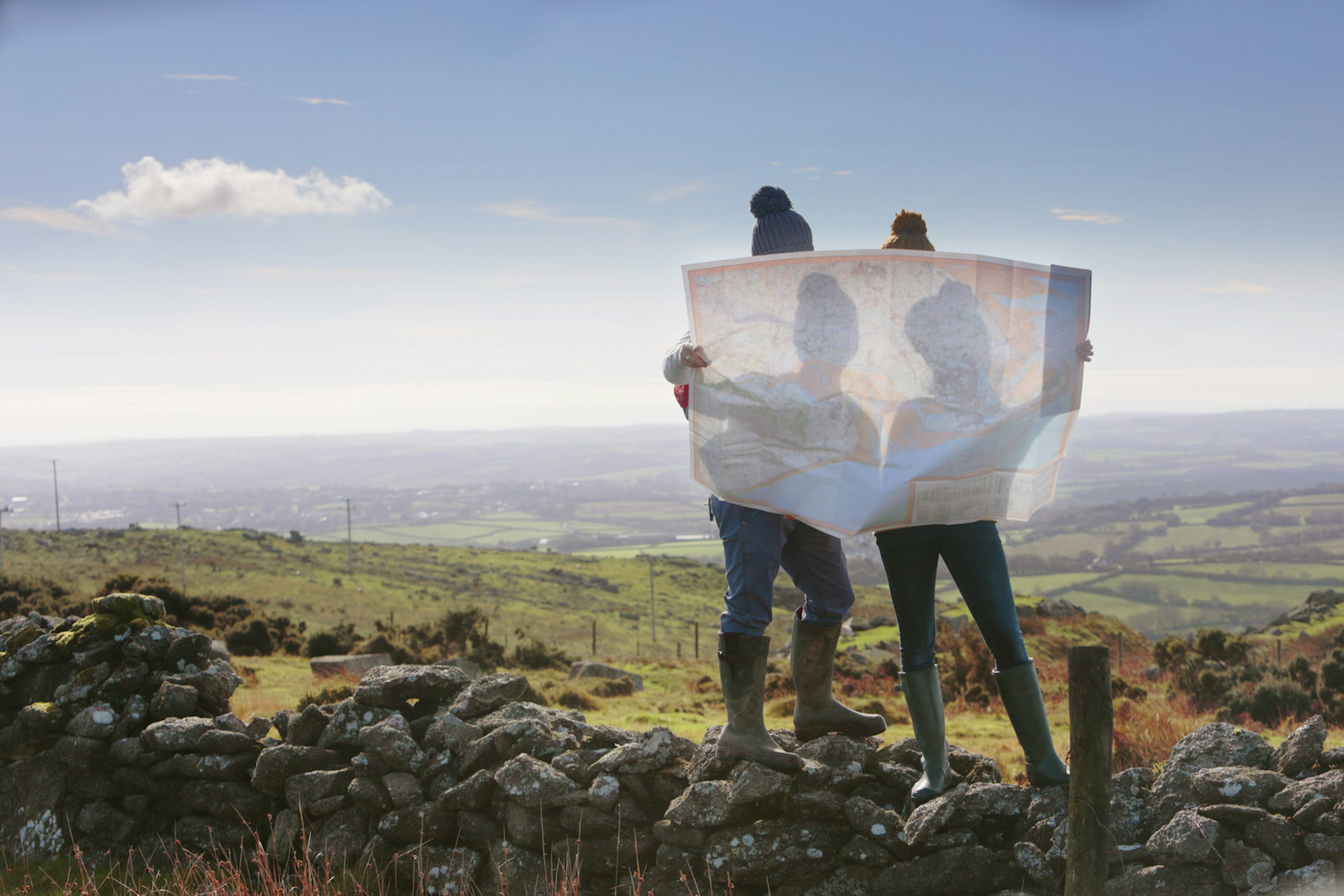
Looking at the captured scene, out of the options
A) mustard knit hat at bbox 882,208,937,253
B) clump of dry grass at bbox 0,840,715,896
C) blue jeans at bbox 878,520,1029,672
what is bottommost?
clump of dry grass at bbox 0,840,715,896

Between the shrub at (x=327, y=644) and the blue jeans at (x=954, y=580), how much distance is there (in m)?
14.9

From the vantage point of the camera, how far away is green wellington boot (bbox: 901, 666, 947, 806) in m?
3.98

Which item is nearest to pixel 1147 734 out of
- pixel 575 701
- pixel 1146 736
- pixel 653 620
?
pixel 1146 736

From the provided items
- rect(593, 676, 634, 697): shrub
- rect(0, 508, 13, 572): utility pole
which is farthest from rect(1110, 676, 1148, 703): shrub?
rect(0, 508, 13, 572): utility pole

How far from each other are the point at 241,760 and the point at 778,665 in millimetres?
11290

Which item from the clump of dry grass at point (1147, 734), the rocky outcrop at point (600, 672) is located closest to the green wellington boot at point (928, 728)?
the clump of dry grass at point (1147, 734)

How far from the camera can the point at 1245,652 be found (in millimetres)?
16172

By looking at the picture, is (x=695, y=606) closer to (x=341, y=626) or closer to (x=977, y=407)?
(x=341, y=626)

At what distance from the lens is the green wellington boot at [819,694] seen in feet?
15.0

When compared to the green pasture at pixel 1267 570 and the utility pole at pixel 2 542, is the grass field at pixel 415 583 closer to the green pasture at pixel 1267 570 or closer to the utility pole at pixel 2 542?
the utility pole at pixel 2 542

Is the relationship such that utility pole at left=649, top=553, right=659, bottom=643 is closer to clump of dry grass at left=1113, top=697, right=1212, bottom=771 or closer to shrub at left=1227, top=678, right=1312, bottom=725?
shrub at left=1227, top=678, right=1312, bottom=725

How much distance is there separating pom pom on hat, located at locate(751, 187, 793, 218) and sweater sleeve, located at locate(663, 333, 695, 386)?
2.34 feet

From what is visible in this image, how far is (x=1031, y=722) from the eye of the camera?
378cm

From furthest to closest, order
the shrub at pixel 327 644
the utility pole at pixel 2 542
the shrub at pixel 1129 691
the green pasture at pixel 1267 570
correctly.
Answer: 1. the green pasture at pixel 1267 570
2. the utility pole at pixel 2 542
3. the shrub at pixel 327 644
4. the shrub at pixel 1129 691
